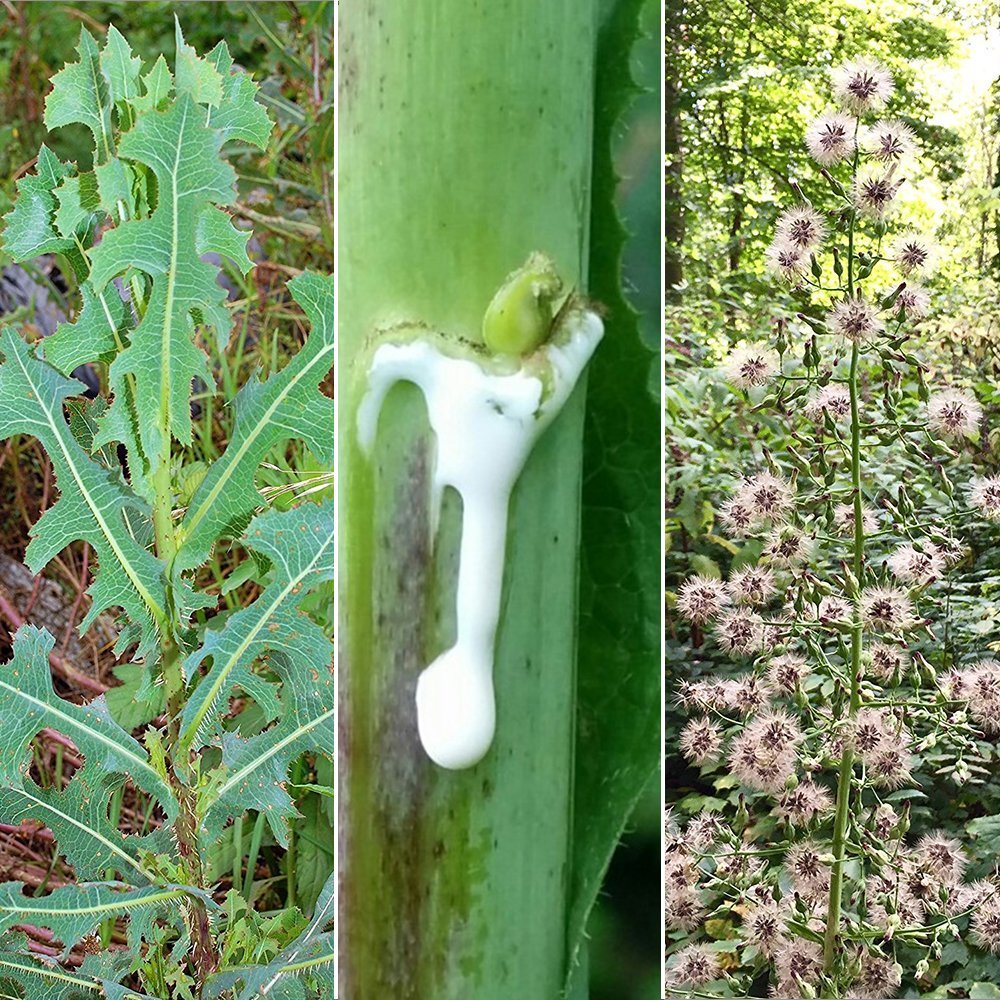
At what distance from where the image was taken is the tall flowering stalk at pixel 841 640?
28.0 inches

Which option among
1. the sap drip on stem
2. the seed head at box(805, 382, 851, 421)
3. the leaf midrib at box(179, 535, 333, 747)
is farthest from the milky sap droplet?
the seed head at box(805, 382, 851, 421)

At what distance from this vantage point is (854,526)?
2.34 ft

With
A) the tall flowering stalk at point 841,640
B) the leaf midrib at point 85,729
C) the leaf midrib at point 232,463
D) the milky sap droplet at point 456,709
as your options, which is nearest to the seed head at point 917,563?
the tall flowering stalk at point 841,640

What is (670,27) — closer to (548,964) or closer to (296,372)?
(296,372)

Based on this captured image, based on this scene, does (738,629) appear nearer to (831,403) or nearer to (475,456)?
(831,403)

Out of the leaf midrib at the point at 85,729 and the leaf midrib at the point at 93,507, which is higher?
the leaf midrib at the point at 93,507

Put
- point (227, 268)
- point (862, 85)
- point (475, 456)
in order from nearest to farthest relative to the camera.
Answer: point (475, 456), point (862, 85), point (227, 268)

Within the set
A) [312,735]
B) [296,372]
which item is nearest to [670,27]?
[296,372]

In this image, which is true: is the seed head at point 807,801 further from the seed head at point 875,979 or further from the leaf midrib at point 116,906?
the leaf midrib at point 116,906

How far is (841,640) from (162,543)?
1.56 feet

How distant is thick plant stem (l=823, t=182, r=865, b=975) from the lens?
707 millimetres

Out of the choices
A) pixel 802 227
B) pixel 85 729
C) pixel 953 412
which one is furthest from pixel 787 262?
pixel 85 729

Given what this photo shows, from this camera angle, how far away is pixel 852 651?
27.9 inches

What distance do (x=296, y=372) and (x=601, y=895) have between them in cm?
40
